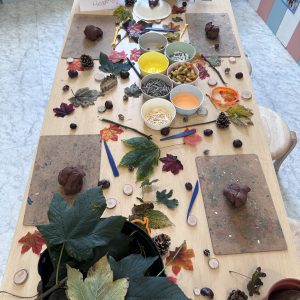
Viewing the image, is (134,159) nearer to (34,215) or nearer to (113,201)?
(113,201)

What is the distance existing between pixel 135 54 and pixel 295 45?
61.1 inches

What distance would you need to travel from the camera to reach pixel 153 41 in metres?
1.34

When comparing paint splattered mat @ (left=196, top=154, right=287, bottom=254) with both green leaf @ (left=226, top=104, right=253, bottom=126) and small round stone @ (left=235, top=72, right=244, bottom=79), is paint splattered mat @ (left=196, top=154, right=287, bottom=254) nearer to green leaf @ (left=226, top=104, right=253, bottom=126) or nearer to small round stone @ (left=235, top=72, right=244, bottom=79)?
green leaf @ (left=226, top=104, right=253, bottom=126)

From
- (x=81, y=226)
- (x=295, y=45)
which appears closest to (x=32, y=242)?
(x=81, y=226)

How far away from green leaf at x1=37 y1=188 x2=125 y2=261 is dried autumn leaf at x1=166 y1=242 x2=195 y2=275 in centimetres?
27

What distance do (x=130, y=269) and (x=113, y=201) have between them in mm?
344

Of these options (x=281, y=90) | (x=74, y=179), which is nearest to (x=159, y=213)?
(x=74, y=179)

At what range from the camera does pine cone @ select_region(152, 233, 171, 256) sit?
82 cm

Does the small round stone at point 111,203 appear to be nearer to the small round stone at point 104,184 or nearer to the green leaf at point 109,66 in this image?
the small round stone at point 104,184

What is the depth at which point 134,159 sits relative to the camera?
3.29 ft

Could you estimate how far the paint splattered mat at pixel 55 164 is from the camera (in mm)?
905

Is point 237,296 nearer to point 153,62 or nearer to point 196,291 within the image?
point 196,291

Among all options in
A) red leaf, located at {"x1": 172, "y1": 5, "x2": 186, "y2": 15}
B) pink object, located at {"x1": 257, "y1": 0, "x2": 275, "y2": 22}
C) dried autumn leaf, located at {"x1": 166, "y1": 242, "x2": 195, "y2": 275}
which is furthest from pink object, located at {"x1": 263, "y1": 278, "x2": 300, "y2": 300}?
pink object, located at {"x1": 257, "y1": 0, "x2": 275, "y2": 22}

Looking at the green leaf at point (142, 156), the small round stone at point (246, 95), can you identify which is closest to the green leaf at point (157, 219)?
the green leaf at point (142, 156)
